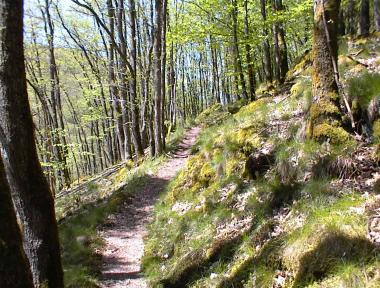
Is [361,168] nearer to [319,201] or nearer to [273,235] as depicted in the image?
[319,201]

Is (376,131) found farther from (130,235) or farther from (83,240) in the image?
(83,240)

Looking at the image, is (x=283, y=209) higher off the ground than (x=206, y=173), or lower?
lower

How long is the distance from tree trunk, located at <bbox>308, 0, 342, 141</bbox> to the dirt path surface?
13.6 feet

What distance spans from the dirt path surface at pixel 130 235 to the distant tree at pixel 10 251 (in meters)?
3.78

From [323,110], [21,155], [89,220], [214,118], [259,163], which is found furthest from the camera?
[214,118]

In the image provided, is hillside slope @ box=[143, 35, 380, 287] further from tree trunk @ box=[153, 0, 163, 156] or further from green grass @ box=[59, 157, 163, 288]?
tree trunk @ box=[153, 0, 163, 156]

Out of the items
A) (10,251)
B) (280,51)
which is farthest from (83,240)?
(280,51)

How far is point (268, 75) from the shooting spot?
16.6m

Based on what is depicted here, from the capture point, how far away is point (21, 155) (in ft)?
17.0

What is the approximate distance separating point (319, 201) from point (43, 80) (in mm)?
18967

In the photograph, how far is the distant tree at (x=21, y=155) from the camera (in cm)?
508

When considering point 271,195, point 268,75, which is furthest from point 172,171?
point 271,195

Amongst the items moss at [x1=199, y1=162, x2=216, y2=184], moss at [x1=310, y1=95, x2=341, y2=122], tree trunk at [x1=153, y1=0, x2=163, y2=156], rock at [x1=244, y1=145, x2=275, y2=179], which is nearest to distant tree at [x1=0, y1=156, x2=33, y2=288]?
rock at [x1=244, y1=145, x2=275, y2=179]

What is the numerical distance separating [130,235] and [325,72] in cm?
605
